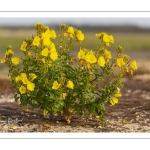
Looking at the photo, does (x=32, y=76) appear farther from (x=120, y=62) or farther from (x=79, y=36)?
(x=120, y=62)

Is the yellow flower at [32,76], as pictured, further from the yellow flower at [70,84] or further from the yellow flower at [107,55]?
the yellow flower at [107,55]

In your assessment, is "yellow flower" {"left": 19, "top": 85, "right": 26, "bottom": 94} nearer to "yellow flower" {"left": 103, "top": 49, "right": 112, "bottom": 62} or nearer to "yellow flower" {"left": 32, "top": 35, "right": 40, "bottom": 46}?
"yellow flower" {"left": 32, "top": 35, "right": 40, "bottom": 46}

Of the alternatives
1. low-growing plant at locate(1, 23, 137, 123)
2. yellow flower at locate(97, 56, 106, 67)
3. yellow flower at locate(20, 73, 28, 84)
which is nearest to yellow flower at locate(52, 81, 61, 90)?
low-growing plant at locate(1, 23, 137, 123)

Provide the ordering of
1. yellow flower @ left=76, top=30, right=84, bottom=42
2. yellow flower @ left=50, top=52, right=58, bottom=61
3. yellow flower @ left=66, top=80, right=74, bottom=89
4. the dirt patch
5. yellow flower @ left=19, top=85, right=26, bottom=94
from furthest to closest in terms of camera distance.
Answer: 1. the dirt patch
2. yellow flower @ left=76, top=30, right=84, bottom=42
3. yellow flower @ left=19, top=85, right=26, bottom=94
4. yellow flower @ left=66, top=80, right=74, bottom=89
5. yellow flower @ left=50, top=52, right=58, bottom=61

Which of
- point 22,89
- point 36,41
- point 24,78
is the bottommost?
point 22,89

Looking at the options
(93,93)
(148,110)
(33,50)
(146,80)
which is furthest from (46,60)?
(146,80)

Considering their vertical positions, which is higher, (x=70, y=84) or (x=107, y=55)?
(x=107, y=55)

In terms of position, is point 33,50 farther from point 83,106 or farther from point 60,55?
point 83,106

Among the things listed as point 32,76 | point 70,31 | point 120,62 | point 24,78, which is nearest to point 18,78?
point 24,78
